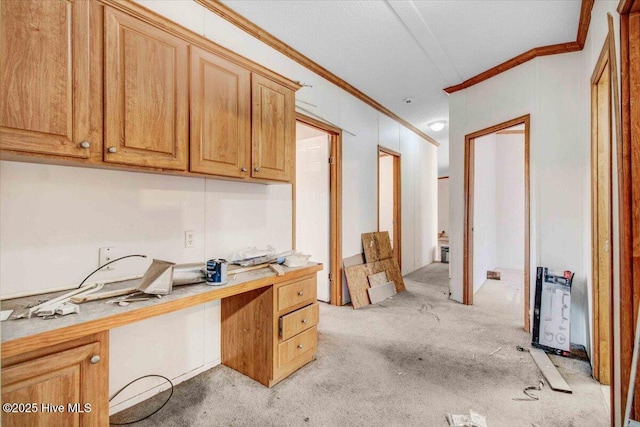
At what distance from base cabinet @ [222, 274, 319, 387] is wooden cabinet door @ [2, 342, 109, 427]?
3.14 feet

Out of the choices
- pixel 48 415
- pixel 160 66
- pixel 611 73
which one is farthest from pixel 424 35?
pixel 48 415

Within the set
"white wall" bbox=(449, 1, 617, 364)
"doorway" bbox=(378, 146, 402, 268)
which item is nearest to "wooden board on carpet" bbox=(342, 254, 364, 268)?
"doorway" bbox=(378, 146, 402, 268)

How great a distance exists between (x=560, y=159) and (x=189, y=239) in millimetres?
3331

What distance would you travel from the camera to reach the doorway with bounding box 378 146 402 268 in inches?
201

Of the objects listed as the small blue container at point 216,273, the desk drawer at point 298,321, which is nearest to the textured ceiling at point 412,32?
the small blue container at point 216,273

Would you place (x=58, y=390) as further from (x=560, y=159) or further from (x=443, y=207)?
(x=443, y=207)

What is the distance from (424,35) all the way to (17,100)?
115 inches

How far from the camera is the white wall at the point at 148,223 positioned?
4.69 ft

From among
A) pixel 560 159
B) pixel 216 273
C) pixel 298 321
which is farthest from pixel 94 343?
pixel 560 159

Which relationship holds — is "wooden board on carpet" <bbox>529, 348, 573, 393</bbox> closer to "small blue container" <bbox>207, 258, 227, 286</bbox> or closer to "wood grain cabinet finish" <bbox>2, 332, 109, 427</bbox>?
"small blue container" <bbox>207, 258, 227, 286</bbox>

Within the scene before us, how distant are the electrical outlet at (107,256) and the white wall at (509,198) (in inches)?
257

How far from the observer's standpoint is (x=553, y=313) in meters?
2.52

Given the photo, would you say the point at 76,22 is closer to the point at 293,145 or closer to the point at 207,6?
the point at 207,6

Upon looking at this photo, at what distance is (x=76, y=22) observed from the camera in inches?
51.3
